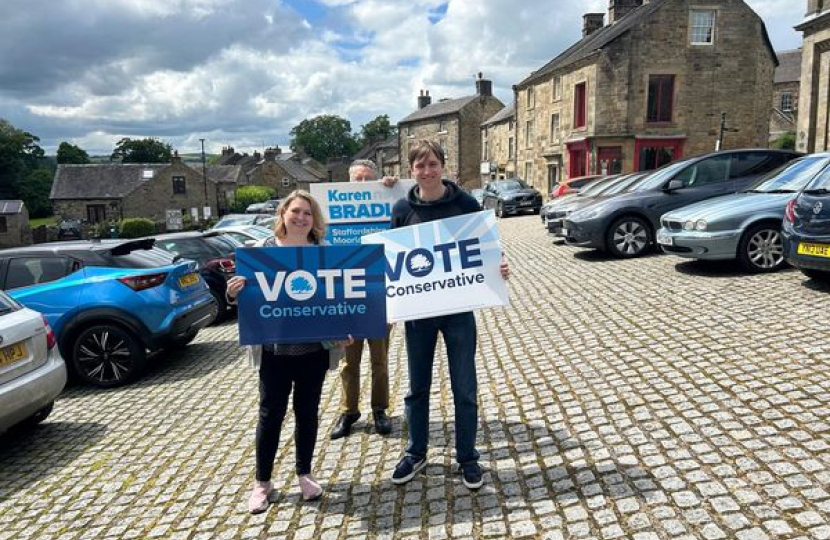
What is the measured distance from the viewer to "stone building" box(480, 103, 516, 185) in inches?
1927

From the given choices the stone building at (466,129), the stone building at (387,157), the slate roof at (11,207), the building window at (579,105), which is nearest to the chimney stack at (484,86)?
the stone building at (466,129)

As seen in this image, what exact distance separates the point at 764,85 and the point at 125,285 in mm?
33802

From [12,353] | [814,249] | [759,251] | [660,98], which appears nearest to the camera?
[12,353]

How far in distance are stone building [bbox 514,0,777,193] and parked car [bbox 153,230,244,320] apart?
24.3 metres

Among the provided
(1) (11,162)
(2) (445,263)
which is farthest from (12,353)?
(1) (11,162)

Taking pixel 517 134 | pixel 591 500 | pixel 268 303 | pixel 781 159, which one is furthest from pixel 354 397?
pixel 517 134

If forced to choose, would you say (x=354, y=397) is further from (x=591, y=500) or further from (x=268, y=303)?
(x=591, y=500)

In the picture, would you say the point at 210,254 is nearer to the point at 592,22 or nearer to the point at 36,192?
the point at 592,22

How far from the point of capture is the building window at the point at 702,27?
29906 mm

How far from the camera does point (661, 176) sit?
37.2ft

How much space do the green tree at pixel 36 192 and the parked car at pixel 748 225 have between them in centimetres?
9210

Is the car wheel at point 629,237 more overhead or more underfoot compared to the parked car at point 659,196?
more underfoot

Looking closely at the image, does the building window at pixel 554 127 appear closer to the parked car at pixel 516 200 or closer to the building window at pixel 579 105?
the building window at pixel 579 105

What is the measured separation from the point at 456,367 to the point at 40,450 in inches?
154
